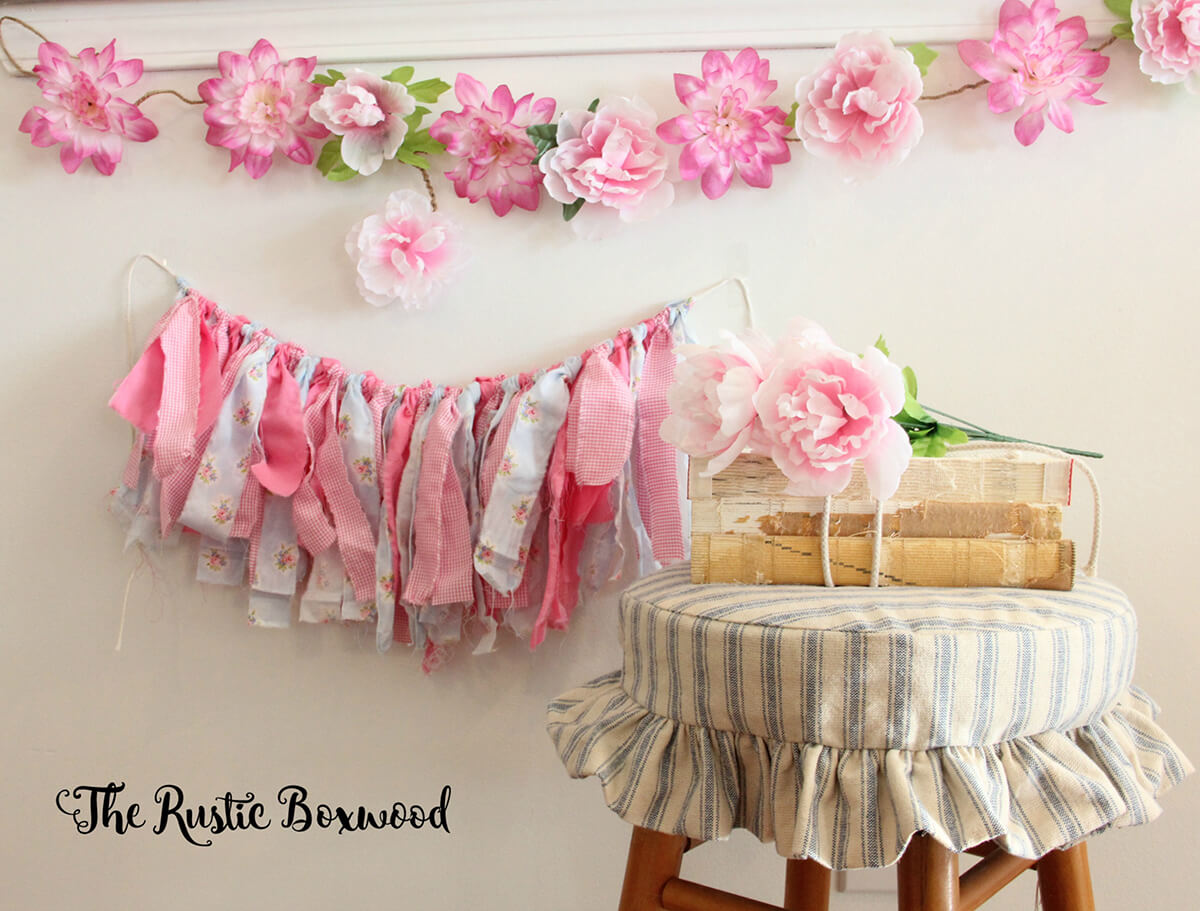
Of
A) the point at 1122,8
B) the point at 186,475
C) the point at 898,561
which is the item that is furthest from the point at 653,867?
the point at 1122,8

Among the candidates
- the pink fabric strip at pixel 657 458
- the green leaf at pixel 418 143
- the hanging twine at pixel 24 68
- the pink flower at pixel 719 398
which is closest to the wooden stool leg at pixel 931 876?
the pink flower at pixel 719 398

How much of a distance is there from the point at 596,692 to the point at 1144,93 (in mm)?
911

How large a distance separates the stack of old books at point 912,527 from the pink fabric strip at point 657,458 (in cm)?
23

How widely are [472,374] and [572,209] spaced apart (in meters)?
0.23

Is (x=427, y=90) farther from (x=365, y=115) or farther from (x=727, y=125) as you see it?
(x=727, y=125)

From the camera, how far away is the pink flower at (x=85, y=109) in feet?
3.61

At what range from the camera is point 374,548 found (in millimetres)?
1074

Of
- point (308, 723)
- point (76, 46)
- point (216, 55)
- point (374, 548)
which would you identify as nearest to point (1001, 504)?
point (374, 548)

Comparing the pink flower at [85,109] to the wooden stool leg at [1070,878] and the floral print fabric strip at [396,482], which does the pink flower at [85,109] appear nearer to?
the floral print fabric strip at [396,482]

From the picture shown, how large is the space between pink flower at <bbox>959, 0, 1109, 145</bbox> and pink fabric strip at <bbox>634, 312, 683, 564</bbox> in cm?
44

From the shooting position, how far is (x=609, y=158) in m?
1.02

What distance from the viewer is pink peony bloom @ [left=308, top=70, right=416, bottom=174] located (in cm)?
104

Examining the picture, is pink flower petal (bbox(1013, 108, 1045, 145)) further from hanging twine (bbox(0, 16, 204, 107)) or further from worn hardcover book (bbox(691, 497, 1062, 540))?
hanging twine (bbox(0, 16, 204, 107))

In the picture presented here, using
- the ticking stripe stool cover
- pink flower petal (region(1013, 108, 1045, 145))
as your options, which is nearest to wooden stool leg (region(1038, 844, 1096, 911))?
the ticking stripe stool cover
